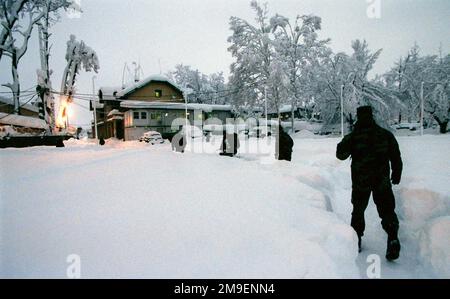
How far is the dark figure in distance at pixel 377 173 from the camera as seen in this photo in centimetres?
396

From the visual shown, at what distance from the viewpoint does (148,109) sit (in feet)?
121

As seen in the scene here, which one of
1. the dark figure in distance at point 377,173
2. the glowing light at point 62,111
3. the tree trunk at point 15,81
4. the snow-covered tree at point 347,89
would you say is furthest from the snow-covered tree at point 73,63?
the dark figure in distance at point 377,173

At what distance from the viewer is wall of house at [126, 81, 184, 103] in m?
39.0

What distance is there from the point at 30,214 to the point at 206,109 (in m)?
38.8

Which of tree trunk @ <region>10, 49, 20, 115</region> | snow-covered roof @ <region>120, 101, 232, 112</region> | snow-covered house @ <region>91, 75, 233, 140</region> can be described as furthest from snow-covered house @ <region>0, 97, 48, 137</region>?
snow-covered roof @ <region>120, 101, 232, 112</region>

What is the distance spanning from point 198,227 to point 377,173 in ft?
8.78

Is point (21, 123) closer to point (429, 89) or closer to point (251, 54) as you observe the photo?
point (251, 54)

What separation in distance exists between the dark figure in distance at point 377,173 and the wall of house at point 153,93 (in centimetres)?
3784

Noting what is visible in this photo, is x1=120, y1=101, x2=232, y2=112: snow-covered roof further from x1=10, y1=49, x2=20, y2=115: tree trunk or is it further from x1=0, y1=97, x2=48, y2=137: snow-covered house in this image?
x1=0, y1=97, x2=48, y2=137: snow-covered house

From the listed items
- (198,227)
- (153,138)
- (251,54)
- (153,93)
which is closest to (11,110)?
(153,93)

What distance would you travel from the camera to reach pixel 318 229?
367 cm

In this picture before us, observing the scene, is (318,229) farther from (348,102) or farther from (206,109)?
(206,109)

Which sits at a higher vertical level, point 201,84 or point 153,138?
point 201,84
